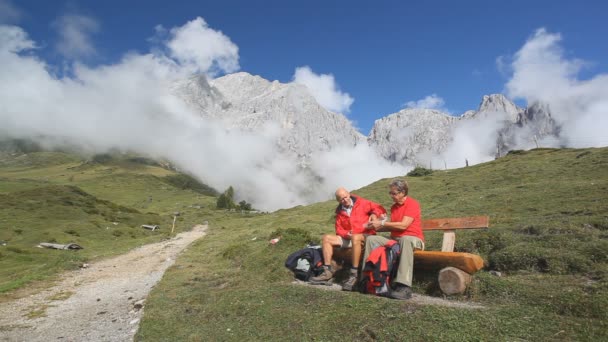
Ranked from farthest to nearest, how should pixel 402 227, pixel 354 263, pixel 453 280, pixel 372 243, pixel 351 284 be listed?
pixel 354 263
pixel 351 284
pixel 372 243
pixel 402 227
pixel 453 280

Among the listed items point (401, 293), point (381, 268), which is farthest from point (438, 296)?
point (381, 268)

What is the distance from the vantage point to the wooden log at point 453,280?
931 centimetres

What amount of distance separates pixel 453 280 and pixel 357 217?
11.5 ft

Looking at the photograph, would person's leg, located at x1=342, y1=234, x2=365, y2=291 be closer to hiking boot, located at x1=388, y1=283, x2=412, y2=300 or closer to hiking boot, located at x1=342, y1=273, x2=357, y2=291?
hiking boot, located at x1=342, y1=273, x2=357, y2=291

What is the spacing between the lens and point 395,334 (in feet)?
23.4

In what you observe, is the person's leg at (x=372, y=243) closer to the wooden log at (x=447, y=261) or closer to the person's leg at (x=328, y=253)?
the wooden log at (x=447, y=261)

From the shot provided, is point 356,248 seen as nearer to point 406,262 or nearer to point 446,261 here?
point 406,262

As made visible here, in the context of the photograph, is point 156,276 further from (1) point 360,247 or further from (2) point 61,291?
(1) point 360,247

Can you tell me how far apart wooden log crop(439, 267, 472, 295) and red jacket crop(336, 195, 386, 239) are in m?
2.61

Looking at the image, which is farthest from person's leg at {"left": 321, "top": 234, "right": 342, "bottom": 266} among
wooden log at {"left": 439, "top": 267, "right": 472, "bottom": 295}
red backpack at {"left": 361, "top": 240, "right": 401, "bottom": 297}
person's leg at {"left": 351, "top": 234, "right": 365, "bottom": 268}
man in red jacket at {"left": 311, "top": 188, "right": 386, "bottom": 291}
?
wooden log at {"left": 439, "top": 267, "right": 472, "bottom": 295}

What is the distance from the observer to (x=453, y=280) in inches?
371

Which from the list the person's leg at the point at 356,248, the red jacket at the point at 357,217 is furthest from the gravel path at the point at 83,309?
the red jacket at the point at 357,217

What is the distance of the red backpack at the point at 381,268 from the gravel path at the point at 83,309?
6.66 meters

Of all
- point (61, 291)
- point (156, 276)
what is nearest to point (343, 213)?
point (156, 276)
